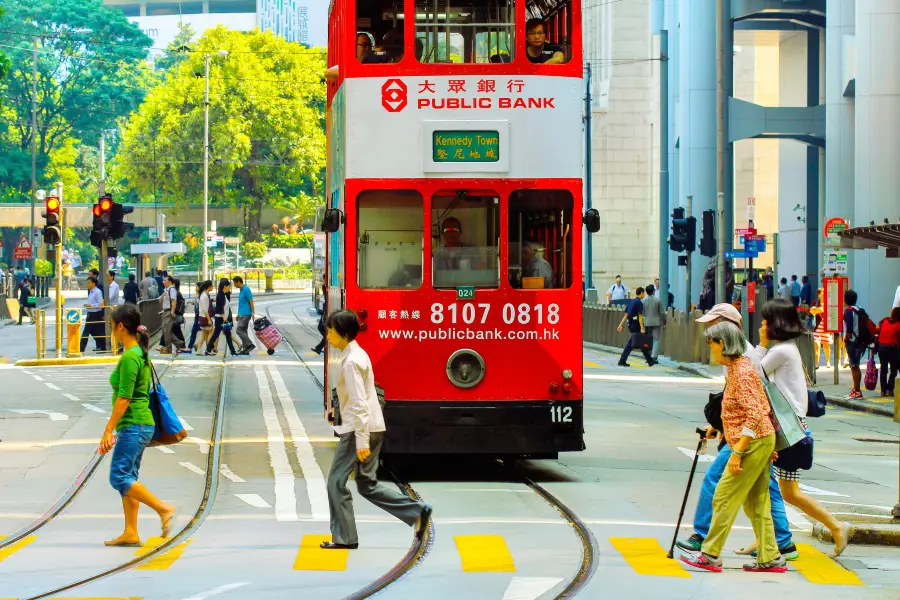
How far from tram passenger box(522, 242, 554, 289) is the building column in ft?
81.7

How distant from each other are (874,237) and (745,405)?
50.5 feet

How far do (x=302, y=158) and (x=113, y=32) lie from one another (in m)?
28.0

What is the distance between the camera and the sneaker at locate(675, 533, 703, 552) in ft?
32.8

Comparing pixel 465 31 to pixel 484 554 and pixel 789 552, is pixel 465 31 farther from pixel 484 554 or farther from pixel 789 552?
pixel 789 552

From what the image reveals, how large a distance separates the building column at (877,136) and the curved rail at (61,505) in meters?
24.9

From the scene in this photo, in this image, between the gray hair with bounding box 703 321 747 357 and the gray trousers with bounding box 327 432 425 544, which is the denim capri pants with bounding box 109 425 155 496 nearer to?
the gray trousers with bounding box 327 432 425 544

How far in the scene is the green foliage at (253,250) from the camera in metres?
93.2

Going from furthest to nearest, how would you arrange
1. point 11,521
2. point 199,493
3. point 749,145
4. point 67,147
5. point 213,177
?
point 67,147 → point 213,177 → point 749,145 → point 199,493 → point 11,521

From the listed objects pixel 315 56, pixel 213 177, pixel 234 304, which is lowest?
pixel 234 304

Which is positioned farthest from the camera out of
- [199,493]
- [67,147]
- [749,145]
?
[67,147]

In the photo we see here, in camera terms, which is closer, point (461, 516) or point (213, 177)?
point (461, 516)

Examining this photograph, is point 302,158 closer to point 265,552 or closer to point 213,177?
point 213,177

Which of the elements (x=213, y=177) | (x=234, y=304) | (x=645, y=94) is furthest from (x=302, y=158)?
(x=234, y=304)

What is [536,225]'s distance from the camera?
535 inches
